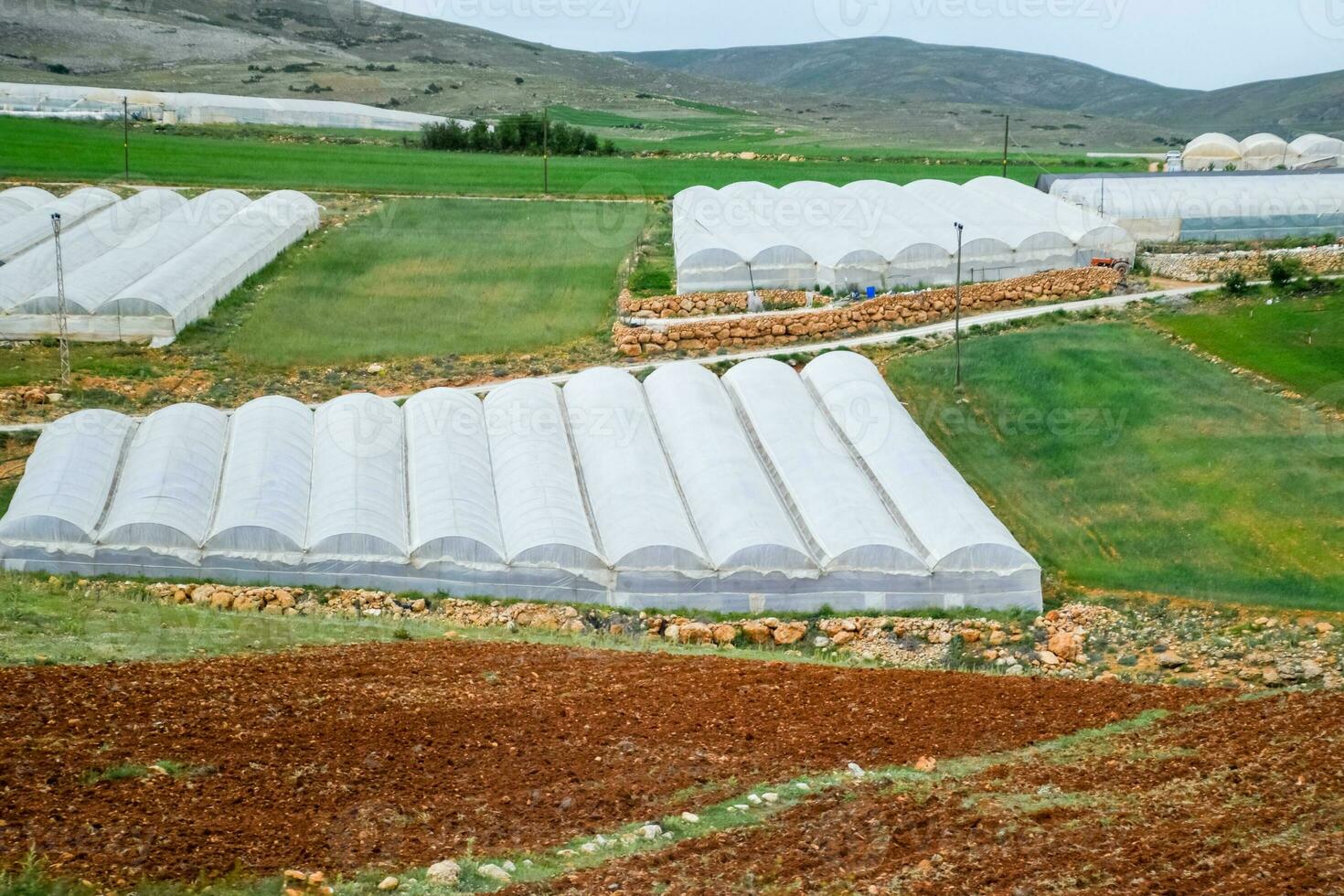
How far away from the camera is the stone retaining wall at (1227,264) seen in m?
44.6

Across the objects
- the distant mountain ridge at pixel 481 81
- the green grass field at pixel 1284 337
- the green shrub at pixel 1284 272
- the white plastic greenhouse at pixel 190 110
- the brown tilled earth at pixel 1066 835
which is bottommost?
the brown tilled earth at pixel 1066 835

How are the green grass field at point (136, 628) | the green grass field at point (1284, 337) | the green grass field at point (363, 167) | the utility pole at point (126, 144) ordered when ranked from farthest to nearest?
the green grass field at point (363, 167), the utility pole at point (126, 144), the green grass field at point (1284, 337), the green grass field at point (136, 628)

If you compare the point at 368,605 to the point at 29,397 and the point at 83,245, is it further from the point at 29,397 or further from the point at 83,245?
the point at 83,245

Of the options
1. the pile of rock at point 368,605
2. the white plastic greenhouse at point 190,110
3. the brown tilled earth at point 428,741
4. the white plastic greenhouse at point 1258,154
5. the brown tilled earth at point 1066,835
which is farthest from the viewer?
the white plastic greenhouse at point 1258,154

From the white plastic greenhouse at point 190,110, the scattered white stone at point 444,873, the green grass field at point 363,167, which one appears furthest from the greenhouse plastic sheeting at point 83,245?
the scattered white stone at point 444,873

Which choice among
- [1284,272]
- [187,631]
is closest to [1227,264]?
[1284,272]

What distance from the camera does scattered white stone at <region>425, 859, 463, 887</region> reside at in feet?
36.5

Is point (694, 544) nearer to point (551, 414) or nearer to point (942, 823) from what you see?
point (551, 414)

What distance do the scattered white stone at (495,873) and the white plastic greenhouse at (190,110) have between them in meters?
68.7

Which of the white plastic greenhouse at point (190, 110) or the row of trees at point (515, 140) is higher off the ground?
the white plastic greenhouse at point (190, 110)

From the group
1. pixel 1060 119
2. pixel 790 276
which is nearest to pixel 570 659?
pixel 790 276

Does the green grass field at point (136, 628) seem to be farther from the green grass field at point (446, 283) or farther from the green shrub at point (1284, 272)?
the green shrub at point (1284, 272)

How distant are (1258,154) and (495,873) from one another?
74.1 metres

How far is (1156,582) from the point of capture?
80.8 feet
